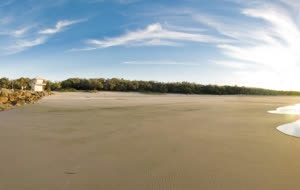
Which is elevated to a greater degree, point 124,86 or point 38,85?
point 124,86

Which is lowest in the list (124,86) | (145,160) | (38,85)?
(145,160)

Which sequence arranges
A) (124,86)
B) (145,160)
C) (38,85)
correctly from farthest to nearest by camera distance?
(124,86)
(38,85)
(145,160)

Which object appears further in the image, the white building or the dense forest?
the dense forest

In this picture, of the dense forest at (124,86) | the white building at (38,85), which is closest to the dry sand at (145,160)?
the white building at (38,85)

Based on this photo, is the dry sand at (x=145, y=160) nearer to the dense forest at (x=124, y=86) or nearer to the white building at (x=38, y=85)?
the white building at (x=38, y=85)

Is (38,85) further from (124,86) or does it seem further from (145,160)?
(145,160)

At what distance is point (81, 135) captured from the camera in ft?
21.1

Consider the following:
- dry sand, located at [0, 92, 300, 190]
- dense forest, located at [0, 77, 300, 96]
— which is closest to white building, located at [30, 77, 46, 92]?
dense forest, located at [0, 77, 300, 96]

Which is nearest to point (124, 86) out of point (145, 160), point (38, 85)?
point (38, 85)

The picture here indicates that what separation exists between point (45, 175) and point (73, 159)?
78 centimetres

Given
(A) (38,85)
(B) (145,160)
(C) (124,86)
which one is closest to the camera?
(B) (145,160)

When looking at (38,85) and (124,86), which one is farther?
(124,86)

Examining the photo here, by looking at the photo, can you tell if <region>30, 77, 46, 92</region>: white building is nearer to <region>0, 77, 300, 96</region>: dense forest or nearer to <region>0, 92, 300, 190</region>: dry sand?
<region>0, 77, 300, 96</region>: dense forest

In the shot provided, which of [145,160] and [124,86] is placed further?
[124,86]
